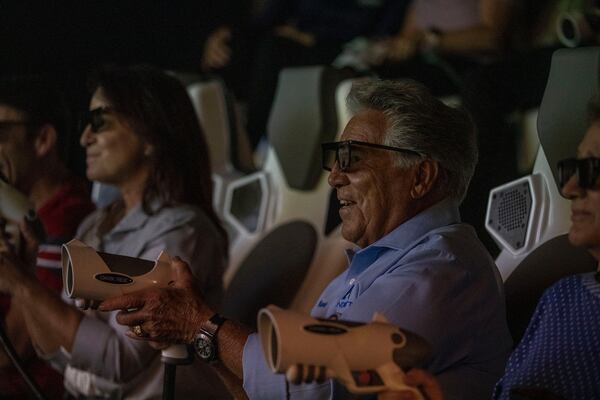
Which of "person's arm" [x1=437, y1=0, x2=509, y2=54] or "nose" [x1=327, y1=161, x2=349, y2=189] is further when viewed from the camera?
"person's arm" [x1=437, y1=0, x2=509, y2=54]

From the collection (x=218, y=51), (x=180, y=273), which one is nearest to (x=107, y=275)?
(x=180, y=273)

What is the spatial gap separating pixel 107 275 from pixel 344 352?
0.54m

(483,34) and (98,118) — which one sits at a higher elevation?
(483,34)

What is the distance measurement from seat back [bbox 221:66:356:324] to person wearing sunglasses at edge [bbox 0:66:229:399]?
0.21 meters

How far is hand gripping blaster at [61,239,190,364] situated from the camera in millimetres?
1579

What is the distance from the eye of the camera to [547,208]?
5.85 ft

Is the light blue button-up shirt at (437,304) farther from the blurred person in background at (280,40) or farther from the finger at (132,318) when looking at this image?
the blurred person in background at (280,40)

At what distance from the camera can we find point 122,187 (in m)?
2.30

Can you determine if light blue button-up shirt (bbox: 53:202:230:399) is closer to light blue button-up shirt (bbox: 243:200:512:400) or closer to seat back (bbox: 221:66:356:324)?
seat back (bbox: 221:66:356:324)

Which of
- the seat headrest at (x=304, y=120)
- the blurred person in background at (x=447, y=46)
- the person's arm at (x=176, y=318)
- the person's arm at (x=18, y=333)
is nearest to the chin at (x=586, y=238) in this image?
the person's arm at (x=176, y=318)

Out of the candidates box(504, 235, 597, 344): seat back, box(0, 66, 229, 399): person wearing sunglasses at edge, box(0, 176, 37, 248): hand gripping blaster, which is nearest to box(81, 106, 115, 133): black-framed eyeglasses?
box(0, 66, 229, 399): person wearing sunglasses at edge

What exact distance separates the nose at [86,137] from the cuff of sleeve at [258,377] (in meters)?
0.88

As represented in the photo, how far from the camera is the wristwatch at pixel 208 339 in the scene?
5.17 feet

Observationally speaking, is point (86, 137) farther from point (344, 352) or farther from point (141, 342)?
point (344, 352)
